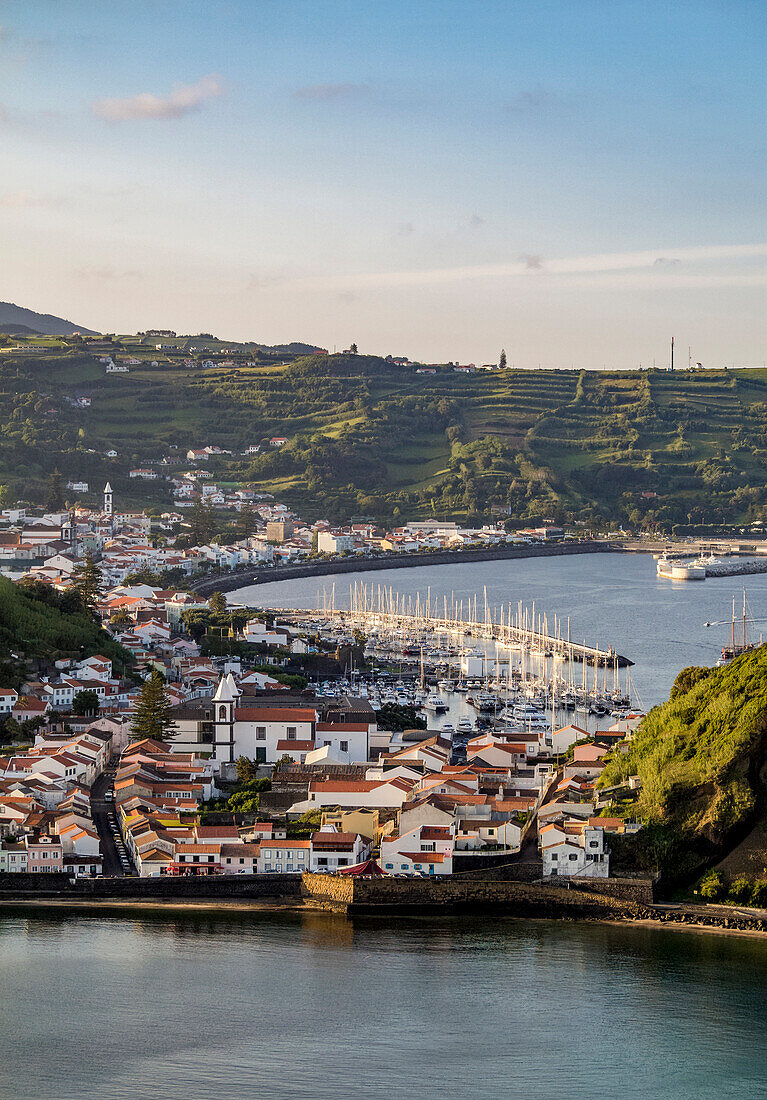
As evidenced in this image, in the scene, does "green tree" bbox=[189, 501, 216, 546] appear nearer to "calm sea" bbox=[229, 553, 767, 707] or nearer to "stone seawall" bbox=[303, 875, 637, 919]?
"calm sea" bbox=[229, 553, 767, 707]

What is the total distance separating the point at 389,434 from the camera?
7569 centimetres

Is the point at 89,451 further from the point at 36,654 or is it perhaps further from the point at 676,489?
the point at 36,654

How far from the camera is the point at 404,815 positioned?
1658cm

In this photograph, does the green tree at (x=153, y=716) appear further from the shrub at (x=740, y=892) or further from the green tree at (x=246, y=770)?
the shrub at (x=740, y=892)

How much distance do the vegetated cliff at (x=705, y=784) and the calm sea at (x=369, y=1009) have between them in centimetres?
124

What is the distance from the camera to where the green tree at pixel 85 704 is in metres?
22.9

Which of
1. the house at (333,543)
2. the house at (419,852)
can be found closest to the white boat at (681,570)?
the house at (333,543)

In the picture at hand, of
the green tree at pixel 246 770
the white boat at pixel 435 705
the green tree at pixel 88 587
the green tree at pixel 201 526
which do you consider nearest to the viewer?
the green tree at pixel 246 770

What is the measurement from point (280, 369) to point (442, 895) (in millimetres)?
68263

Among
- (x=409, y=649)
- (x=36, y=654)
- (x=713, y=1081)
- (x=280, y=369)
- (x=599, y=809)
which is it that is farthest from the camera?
(x=280, y=369)

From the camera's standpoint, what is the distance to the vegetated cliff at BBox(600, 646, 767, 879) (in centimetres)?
1603

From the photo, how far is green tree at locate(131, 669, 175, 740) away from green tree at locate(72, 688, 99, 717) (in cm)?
145

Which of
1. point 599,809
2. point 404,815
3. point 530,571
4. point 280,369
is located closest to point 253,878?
point 404,815

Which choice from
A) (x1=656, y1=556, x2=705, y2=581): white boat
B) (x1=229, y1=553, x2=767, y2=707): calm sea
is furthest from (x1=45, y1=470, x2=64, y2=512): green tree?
(x1=656, y1=556, x2=705, y2=581): white boat
